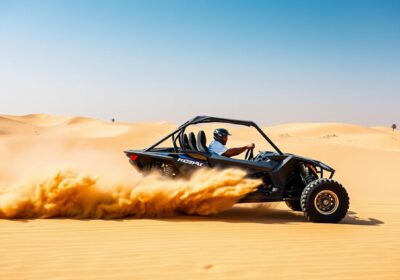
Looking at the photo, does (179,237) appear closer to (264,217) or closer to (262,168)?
(262,168)

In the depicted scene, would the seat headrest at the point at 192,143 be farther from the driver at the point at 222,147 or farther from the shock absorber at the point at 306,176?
the shock absorber at the point at 306,176

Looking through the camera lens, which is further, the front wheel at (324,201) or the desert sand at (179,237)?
the front wheel at (324,201)

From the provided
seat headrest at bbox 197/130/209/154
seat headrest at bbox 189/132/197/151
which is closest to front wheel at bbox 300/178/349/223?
seat headrest at bbox 197/130/209/154

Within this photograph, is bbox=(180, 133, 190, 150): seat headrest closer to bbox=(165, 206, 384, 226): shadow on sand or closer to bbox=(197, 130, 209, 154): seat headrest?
bbox=(197, 130, 209, 154): seat headrest

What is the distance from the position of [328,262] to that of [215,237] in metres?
1.40

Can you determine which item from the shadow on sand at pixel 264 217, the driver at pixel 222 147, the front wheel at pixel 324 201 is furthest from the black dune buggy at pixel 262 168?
the shadow on sand at pixel 264 217

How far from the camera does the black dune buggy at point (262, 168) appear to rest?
21.4 ft

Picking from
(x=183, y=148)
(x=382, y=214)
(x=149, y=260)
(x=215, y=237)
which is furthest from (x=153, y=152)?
(x=382, y=214)

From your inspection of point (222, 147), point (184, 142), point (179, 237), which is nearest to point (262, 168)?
point (222, 147)

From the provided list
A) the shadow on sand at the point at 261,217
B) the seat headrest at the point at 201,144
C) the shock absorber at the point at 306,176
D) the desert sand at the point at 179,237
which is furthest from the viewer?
the shock absorber at the point at 306,176

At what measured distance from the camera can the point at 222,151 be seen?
6695 mm

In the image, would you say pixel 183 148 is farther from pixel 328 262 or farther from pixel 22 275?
pixel 22 275

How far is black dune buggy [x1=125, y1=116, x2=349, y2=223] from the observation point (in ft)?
21.4

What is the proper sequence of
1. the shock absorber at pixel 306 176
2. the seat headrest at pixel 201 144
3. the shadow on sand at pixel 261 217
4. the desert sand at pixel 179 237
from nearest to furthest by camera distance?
1. the desert sand at pixel 179 237
2. the shadow on sand at pixel 261 217
3. the seat headrest at pixel 201 144
4. the shock absorber at pixel 306 176
